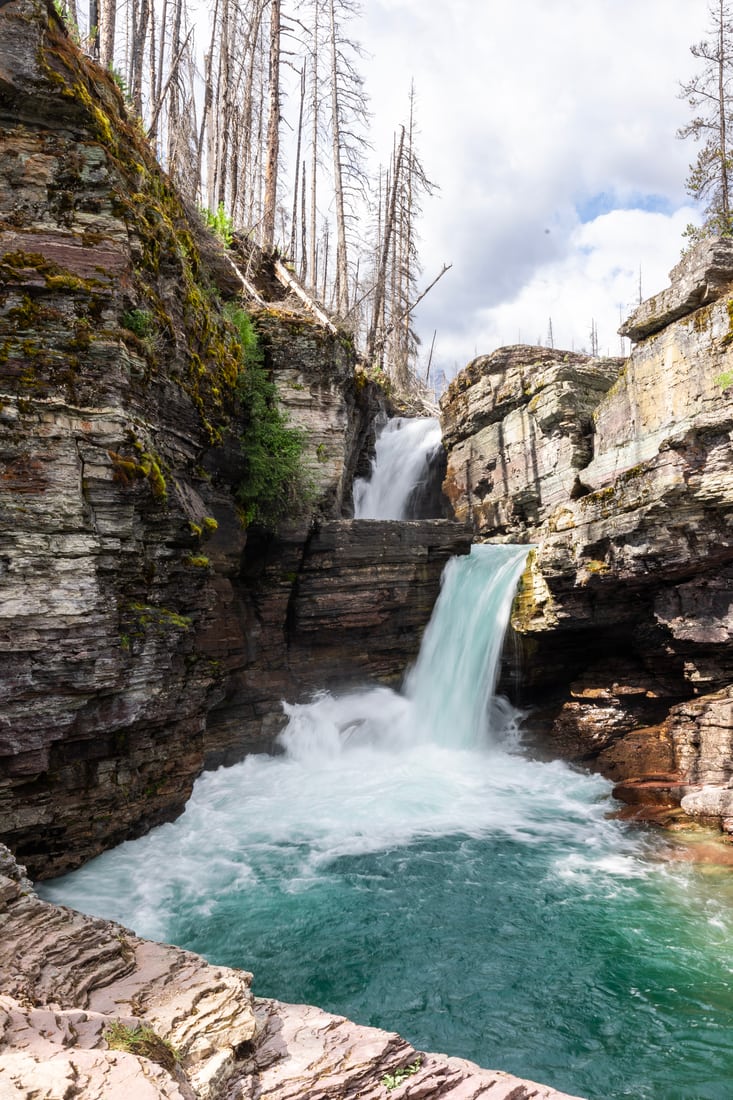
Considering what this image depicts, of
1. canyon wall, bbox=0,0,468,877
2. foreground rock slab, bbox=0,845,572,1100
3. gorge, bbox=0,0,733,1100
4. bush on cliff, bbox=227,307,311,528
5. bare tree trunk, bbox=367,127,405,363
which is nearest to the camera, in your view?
foreground rock slab, bbox=0,845,572,1100

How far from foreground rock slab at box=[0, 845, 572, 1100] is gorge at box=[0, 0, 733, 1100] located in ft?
0.11

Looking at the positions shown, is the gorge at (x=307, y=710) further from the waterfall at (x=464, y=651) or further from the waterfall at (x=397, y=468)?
the waterfall at (x=397, y=468)

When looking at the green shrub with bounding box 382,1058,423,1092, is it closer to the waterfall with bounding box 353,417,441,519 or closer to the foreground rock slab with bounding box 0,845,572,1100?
the foreground rock slab with bounding box 0,845,572,1100

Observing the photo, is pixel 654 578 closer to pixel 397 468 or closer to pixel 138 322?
pixel 138 322

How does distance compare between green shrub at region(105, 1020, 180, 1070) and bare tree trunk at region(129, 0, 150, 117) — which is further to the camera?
bare tree trunk at region(129, 0, 150, 117)

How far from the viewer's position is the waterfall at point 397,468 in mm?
21219

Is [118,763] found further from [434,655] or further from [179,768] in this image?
[434,655]

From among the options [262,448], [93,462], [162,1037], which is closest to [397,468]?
[262,448]

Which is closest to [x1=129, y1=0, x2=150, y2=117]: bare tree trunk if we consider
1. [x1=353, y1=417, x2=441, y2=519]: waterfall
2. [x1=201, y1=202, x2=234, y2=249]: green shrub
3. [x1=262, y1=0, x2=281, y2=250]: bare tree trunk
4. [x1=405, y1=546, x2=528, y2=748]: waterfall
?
[x1=262, y1=0, x2=281, y2=250]: bare tree trunk

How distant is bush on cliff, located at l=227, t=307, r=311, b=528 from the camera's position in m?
12.5

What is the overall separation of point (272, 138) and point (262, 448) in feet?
39.5

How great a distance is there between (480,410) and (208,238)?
10.8 metres

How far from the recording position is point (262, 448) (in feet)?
41.2

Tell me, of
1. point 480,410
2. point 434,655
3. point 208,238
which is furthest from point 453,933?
point 480,410
